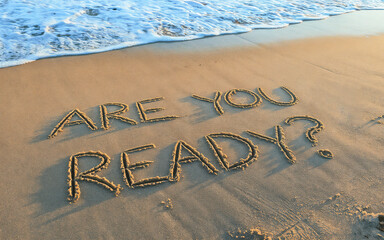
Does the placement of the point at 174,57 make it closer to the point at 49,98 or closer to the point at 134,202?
the point at 49,98

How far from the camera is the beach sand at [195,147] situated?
1.82 metres

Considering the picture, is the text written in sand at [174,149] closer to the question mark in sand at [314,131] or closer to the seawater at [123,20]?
the question mark in sand at [314,131]

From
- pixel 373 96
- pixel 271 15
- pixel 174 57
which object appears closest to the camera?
pixel 373 96

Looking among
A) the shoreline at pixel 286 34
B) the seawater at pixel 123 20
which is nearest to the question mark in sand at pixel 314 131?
the shoreline at pixel 286 34

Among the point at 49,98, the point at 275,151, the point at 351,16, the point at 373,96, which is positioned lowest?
the point at 49,98

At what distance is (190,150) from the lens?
7.91ft

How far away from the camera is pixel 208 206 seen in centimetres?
193

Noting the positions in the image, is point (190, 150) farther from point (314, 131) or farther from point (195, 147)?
point (314, 131)

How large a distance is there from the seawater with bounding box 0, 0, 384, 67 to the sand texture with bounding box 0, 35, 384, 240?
2.16 ft

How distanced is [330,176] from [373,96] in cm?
168

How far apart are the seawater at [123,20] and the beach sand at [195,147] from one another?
1.82 feet

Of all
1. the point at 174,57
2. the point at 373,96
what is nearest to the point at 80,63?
the point at 174,57

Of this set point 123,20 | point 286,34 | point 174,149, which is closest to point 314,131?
point 174,149

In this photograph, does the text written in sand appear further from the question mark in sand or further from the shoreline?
the shoreline
